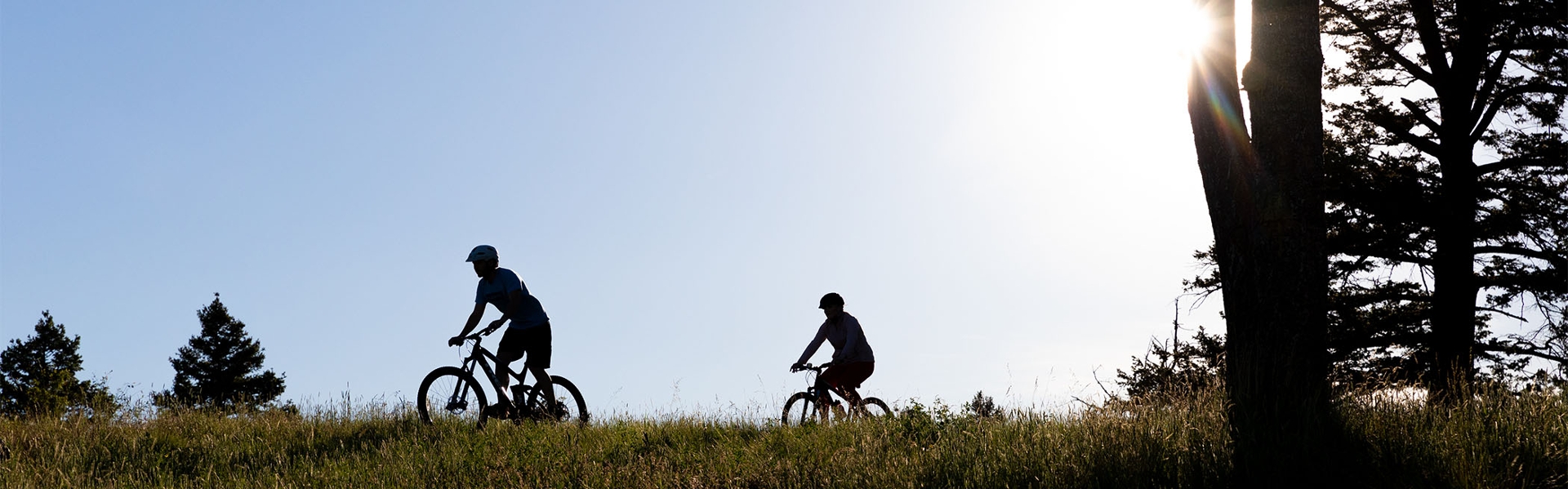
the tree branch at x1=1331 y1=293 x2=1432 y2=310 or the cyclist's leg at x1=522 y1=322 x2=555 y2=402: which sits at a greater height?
the tree branch at x1=1331 y1=293 x2=1432 y2=310

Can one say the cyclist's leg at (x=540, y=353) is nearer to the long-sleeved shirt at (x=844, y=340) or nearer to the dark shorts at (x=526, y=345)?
the dark shorts at (x=526, y=345)

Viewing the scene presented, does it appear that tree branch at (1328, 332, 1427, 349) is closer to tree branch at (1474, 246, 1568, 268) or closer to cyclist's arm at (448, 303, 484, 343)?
tree branch at (1474, 246, 1568, 268)

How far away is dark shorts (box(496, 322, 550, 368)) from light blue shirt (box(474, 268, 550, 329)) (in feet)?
0.20

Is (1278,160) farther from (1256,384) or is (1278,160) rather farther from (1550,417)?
(1550,417)

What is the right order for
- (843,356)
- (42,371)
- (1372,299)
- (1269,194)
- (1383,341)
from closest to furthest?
(1269,194)
(843,356)
(1383,341)
(1372,299)
(42,371)

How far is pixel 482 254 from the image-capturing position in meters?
10.8

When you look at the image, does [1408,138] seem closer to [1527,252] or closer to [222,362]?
[1527,252]

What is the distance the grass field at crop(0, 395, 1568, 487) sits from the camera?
20.1 feet

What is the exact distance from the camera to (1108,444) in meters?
6.59

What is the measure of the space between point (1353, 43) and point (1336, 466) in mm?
14337

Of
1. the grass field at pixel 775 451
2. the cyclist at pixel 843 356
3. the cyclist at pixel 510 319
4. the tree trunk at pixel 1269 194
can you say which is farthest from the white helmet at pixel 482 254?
the tree trunk at pixel 1269 194

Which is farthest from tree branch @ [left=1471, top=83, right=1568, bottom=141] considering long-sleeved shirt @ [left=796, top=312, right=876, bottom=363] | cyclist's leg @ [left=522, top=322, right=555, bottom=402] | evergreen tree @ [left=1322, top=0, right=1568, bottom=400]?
cyclist's leg @ [left=522, top=322, right=555, bottom=402]

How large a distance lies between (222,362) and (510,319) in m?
38.0

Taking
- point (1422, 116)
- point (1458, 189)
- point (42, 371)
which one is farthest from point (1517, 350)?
point (42, 371)
